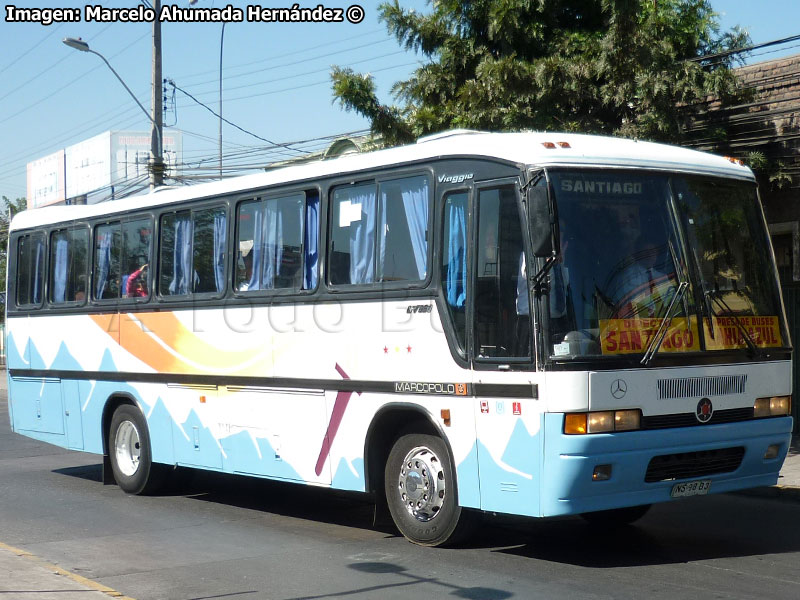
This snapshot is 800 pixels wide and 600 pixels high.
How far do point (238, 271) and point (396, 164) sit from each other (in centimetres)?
246

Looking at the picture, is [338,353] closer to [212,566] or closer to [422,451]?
[422,451]

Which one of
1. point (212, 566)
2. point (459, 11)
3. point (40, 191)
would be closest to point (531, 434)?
point (212, 566)

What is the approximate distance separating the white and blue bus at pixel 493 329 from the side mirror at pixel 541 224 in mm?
15

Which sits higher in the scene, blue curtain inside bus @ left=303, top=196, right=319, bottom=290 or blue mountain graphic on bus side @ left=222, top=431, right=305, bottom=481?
blue curtain inside bus @ left=303, top=196, right=319, bottom=290

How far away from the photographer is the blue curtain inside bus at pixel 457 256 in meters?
8.23

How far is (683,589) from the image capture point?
7.07 meters

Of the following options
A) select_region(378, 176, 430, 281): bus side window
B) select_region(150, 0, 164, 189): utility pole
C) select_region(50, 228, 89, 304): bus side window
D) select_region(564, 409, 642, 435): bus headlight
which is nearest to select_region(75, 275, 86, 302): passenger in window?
select_region(50, 228, 89, 304): bus side window

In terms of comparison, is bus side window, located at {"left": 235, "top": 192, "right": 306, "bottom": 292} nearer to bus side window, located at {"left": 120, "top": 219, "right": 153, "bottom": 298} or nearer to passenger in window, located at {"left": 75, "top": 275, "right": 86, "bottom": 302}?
bus side window, located at {"left": 120, "top": 219, "right": 153, "bottom": 298}

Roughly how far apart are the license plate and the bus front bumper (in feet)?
0.07

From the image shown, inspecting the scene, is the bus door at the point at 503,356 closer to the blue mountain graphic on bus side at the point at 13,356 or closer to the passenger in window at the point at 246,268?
the passenger in window at the point at 246,268

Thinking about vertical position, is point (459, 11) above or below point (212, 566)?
above

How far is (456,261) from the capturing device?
8312 millimetres

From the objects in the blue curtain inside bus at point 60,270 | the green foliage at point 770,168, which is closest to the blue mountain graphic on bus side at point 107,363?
the blue curtain inside bus at point 60,270

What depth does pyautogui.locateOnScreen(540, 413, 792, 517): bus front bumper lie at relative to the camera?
7.44 metres
